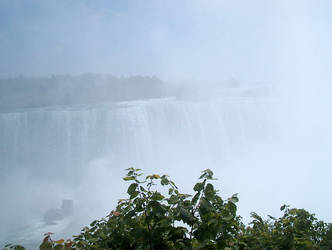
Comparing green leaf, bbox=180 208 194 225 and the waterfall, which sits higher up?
the waterfall

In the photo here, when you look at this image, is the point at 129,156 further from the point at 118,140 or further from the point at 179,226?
the point at 179,226

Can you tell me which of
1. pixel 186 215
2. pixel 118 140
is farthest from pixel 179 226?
pixel 118 140

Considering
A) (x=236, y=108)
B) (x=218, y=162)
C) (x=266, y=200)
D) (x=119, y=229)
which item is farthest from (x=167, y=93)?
(x=119, y=229)

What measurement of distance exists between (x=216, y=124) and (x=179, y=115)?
2.98 meters

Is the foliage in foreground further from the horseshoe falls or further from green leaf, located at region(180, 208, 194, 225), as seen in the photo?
the horseshoe falls

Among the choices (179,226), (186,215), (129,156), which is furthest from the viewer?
(129,156)

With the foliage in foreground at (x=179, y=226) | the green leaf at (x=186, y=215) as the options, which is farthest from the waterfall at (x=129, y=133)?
the green leaf at (x=186, y=215)

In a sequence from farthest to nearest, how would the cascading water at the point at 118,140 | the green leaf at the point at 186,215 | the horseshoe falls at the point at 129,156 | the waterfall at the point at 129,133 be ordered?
the waterfall at the point at 129,133 → the cascading water at the point at 118,140 → the horseshoe falls at the point at 129,156 → the green leaf at the point at 186,215

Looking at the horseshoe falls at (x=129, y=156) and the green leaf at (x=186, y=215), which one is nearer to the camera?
the green leaf at (x=186, y=215)

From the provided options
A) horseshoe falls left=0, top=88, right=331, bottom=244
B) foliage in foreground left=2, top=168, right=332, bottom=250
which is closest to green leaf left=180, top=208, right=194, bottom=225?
foliage in foreground left=2, top=168, right=332, bottom=250

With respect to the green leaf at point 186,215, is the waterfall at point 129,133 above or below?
above

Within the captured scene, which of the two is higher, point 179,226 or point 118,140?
point 118,140

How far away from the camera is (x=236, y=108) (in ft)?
67.7

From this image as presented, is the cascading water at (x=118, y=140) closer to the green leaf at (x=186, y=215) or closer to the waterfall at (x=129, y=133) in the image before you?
the waterfall at (x=129, y=133)
